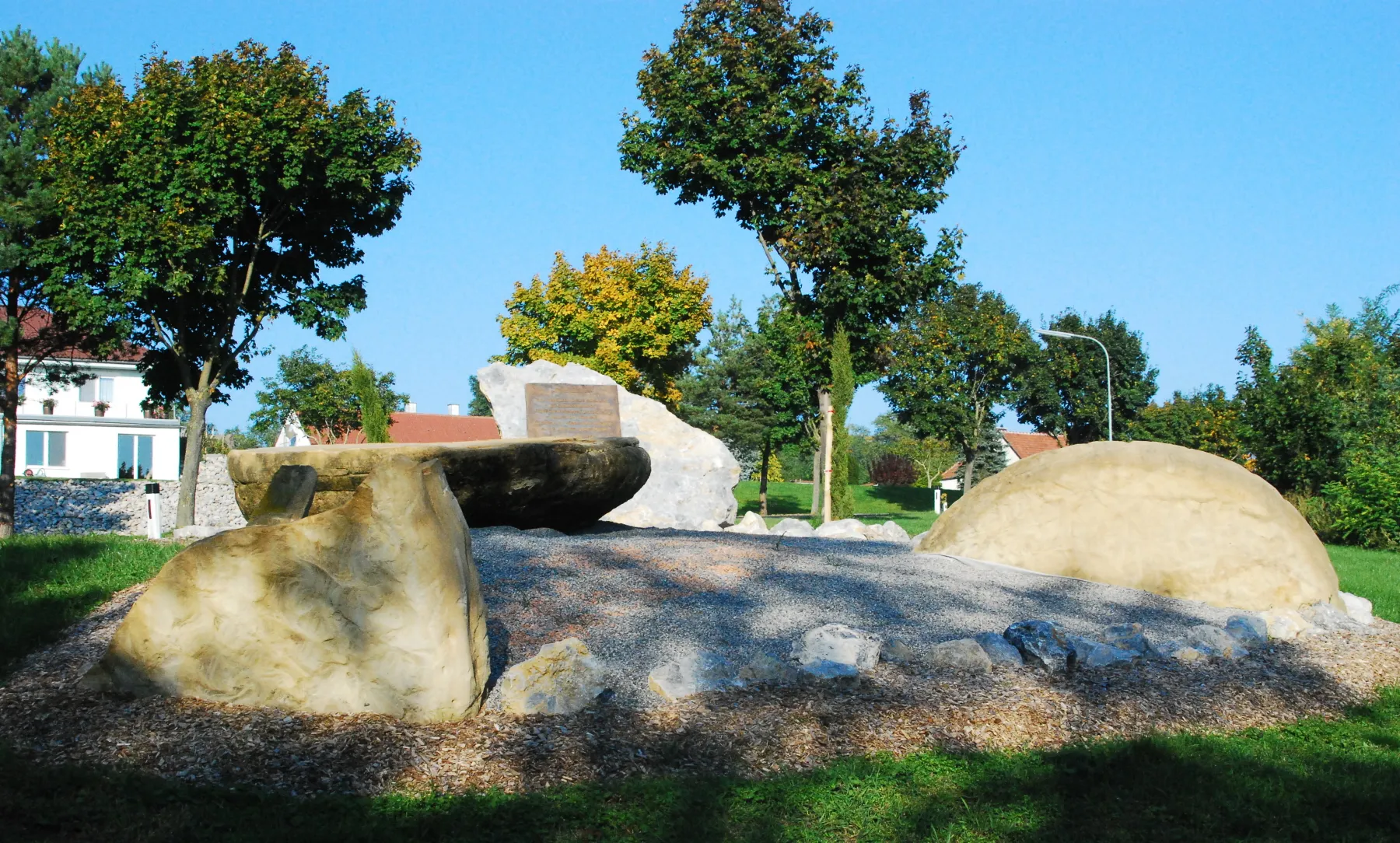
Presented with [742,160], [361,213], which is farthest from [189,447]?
[742,160]

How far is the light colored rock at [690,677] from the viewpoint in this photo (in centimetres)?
549

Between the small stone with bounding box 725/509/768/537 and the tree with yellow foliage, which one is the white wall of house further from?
the small stone with bounding box 725/509/768/537

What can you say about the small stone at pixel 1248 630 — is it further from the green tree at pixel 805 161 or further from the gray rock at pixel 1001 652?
the green tree at pixel 805 161

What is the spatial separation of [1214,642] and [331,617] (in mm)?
5616

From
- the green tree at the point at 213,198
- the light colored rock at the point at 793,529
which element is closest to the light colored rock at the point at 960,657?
the light colored rock at the point at 793,529

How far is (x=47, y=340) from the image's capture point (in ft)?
72.4

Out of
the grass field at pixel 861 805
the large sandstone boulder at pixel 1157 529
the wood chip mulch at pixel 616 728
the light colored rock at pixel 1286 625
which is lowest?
the grass field at pixel 861 805

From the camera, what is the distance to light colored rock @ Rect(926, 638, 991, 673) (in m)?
6.11

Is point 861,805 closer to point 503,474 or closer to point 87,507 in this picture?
point 503,474

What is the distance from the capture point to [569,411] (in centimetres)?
1678

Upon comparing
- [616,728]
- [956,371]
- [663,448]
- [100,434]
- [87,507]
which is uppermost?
[956,371]

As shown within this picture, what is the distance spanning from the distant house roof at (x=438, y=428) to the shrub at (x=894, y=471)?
910 inches

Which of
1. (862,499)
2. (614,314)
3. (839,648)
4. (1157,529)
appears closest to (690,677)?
(839,648)

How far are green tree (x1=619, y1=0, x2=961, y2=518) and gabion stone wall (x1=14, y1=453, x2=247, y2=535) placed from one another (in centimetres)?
A: 1409
